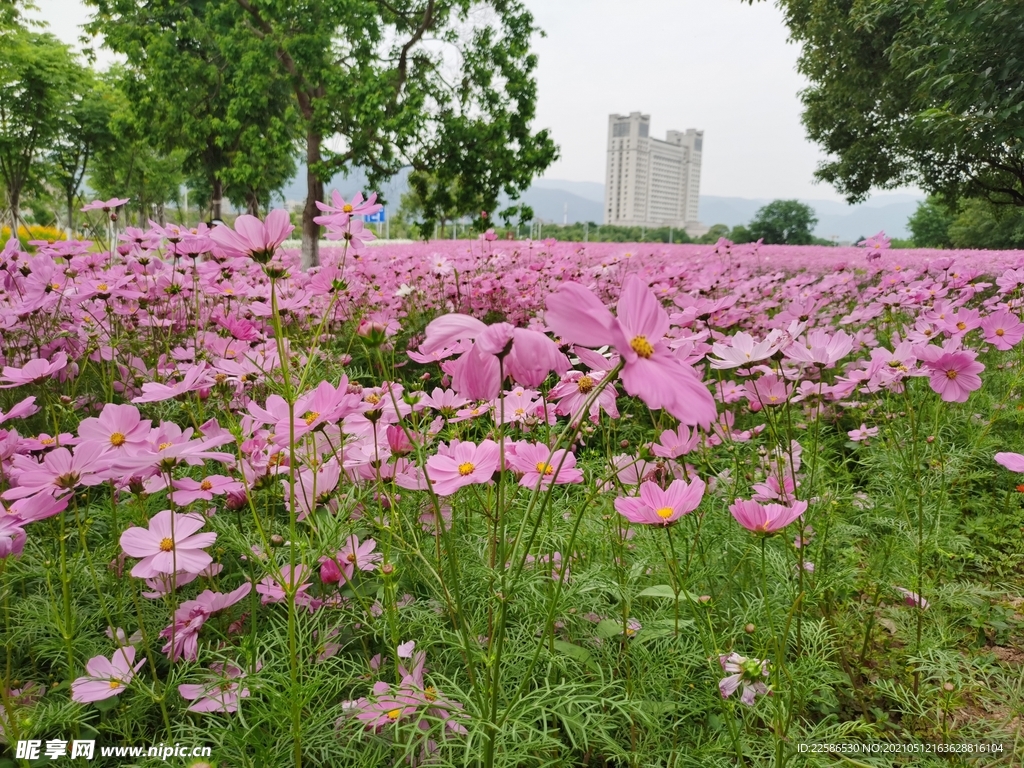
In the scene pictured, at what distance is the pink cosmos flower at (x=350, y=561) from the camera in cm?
99

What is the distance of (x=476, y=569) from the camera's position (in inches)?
40.9

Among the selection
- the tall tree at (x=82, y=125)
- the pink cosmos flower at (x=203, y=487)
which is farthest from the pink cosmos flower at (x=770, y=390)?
the tall tree at (x=82, y=125)

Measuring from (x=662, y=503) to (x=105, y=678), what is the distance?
0.87m

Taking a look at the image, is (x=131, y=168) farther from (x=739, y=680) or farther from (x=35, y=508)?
(x=739, y=680)

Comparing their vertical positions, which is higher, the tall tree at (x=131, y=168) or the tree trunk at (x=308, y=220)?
the tall tree at (x=131, y=168)

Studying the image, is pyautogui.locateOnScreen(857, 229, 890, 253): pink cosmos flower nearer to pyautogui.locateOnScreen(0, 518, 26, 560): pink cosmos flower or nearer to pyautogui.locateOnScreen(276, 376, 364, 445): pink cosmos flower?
pyautogui.locateOnScreen(276, 376, 364, 445): pink cosmos flower

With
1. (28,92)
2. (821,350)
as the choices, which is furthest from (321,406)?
(28,92)

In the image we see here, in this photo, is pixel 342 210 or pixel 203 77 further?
Result: pixel 203 77

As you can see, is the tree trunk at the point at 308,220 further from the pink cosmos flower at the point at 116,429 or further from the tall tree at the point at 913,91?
the pink cosmos flower at the point at 116,429

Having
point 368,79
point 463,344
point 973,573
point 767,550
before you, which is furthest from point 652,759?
point 368,79

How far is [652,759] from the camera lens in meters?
0.94

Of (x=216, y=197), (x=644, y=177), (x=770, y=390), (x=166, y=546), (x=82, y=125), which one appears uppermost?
(x=644, y=177)

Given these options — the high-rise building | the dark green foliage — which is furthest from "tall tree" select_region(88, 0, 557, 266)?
the high-rise building

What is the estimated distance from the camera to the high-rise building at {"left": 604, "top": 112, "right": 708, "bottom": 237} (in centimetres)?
15512
